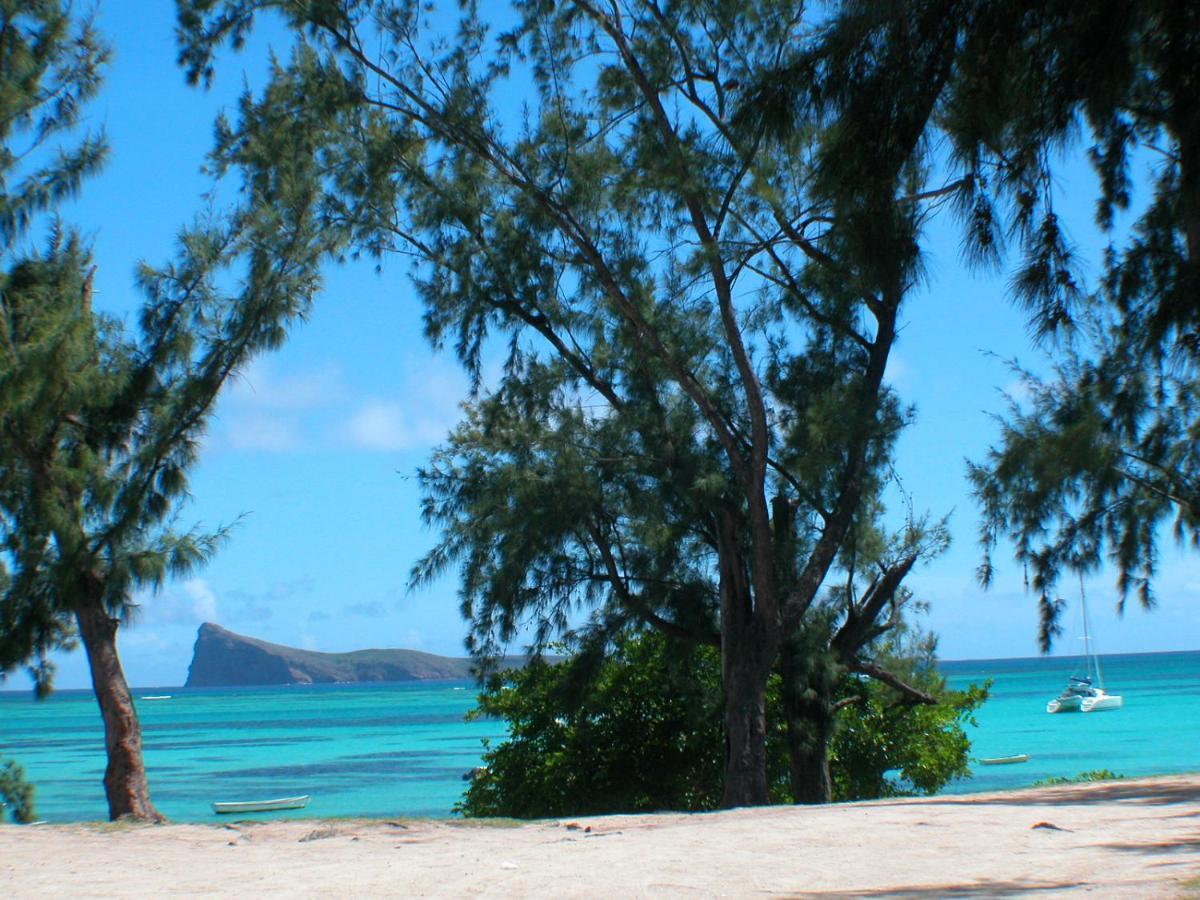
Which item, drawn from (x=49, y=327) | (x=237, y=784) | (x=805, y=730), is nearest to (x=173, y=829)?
(x=49, y=327)

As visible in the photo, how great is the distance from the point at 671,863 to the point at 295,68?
9431 millimetres

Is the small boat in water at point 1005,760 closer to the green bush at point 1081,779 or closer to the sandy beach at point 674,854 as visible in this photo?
the green bush at point 1081,779

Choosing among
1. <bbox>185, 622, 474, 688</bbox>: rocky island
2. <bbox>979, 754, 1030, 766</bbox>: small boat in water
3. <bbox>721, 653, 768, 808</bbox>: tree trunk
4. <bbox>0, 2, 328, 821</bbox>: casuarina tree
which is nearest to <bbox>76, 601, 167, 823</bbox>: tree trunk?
<bbox>0, 2, 328, 821</bbox>: casuarina tree

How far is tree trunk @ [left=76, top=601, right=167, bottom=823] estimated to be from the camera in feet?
38.9

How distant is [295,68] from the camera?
12.5 metres

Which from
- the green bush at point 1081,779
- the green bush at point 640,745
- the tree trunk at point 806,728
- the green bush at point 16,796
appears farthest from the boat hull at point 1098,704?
the green bush at point 16,796

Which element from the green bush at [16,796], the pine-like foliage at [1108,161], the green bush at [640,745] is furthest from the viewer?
the green bush at [640,745]

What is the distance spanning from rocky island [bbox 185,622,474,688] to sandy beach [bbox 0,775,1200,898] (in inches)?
6948

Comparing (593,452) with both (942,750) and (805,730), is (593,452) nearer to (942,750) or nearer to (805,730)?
(805,730)

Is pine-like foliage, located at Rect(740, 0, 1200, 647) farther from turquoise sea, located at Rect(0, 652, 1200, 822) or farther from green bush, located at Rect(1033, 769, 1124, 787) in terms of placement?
turquoise sea, located at Rect(0, 652, 1200, 822)

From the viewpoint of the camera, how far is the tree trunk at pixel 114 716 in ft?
38.9

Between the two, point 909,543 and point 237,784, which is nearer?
point 909,543

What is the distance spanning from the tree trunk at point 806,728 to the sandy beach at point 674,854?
393cm

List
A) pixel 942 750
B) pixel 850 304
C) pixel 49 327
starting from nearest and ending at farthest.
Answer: pixel 49 327 < pixel 850 304 < pixel 942 750
